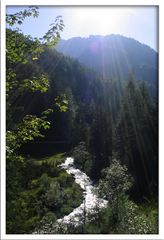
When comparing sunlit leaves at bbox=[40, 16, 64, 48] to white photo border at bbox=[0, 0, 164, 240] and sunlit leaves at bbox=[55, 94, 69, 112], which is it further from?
sunlit leaves at bbox=[55, 94, 69, 112]

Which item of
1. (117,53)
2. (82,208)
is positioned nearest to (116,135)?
(82,208)

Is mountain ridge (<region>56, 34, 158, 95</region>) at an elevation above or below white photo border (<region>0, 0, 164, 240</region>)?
above

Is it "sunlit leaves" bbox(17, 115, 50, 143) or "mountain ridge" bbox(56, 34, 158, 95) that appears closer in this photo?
"sunlit leaves" bbox(17, 115, 50, 143)

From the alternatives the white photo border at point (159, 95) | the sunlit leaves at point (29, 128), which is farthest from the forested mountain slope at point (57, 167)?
the white photo border at point (159, 95)

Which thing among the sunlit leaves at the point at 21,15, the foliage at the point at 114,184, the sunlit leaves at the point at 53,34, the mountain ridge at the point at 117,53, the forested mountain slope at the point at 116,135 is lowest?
the foliage at the point at 114,184

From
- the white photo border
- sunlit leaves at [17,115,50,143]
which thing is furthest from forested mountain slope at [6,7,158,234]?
the white photo border

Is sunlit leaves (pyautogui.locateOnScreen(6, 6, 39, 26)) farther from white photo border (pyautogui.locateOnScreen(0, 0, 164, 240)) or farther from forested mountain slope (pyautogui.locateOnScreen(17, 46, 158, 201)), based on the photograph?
forested mountain slope (pyautogui.locateOnScreen(17, 46, 158, 201))

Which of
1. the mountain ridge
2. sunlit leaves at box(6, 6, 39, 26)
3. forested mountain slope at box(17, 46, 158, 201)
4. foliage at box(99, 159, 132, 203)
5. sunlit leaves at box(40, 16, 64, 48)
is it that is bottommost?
foliage at box(99, 159, 132, 203)

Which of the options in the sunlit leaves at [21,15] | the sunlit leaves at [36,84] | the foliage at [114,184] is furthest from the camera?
the foliage at [114,184]

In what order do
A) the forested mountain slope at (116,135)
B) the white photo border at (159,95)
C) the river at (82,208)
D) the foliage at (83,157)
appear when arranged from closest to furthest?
the white photo border at (159,95) < the river at (82,208) < the forested mountain slope at (116,135) < the foliage at (83,157)

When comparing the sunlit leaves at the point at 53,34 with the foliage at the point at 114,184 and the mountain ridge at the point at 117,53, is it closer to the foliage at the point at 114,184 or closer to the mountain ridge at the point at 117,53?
the mountain ridge at the point at 117,53

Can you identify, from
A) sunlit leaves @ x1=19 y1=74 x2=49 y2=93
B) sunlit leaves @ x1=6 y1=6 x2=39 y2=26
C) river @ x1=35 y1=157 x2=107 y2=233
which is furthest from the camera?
river @ x1=35 y1=157 x2=107 y2=233

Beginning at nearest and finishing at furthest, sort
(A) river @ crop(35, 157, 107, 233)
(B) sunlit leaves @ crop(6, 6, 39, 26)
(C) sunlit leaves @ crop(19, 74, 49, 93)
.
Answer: (C) sunlit leaves @ crop(19, 74, 49, 93) < (B) sunlit leaves @ crop(6, 6, 39, 26) < (A) river @ crop(35, 157, 107, 233)
